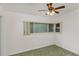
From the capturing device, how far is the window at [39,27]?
321 centimetres

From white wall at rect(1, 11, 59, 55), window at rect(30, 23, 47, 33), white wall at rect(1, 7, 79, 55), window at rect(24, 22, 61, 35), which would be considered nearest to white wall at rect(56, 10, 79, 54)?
white wall at rect(1, 7, 79, 55)

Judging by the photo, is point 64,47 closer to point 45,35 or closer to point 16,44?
point 45,35

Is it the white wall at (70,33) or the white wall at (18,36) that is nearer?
the white wall at (18,36)

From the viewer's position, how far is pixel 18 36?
116 inches

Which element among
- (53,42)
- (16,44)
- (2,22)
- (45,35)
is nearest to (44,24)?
(45,35)

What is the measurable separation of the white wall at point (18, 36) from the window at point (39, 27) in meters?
0.16

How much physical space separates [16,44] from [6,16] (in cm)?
99

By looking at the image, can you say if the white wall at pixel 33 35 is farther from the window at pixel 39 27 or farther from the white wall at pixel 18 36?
the window at pixel 39 27

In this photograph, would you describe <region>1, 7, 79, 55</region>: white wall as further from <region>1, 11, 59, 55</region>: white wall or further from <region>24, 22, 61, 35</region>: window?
<region>24, 22, 61, 35</region>: window

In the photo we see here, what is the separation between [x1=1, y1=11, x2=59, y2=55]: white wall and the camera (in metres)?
2.60

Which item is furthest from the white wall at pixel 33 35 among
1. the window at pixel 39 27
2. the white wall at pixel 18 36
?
the window at pixel 39 27

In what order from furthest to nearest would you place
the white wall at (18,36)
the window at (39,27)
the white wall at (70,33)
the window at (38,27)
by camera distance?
the window at (38,27)
the window at (39,27)
the white wall at (70,33)
the white wall at (18,36)

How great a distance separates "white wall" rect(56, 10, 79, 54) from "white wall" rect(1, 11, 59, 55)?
50cm

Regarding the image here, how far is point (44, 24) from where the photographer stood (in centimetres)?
373
